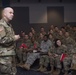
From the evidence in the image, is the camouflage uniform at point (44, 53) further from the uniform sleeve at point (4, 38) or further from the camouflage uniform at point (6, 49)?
the uniform sleeve at point (4, 38)

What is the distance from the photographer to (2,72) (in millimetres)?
4141

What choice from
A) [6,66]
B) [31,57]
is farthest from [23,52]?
[6,66]

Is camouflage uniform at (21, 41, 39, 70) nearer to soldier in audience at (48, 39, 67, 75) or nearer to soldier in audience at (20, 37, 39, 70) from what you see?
soldier in audience at (20, 37, 39, 70)

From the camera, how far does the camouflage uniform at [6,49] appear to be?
4.05 m

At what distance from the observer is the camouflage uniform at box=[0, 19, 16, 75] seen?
159 inches

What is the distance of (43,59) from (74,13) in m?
6.43

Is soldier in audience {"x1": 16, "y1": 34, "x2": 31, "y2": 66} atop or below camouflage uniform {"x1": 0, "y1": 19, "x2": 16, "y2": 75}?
below

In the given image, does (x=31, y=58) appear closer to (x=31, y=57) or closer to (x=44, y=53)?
(x=31, y=57)

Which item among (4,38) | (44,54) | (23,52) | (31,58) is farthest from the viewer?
(23,52)

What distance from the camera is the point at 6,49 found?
4.12m

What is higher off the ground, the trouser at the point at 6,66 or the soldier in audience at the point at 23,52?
the trouser at the point at 6,66

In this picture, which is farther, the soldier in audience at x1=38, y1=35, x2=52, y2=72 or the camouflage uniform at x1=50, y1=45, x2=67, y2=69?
the soldier in audience at x1=38, y1=35, x2=52, y2=72

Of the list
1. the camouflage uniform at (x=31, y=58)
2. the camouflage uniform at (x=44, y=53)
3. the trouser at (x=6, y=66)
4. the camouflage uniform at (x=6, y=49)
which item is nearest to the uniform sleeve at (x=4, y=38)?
the camouflage uniform at (x=6, y=49)

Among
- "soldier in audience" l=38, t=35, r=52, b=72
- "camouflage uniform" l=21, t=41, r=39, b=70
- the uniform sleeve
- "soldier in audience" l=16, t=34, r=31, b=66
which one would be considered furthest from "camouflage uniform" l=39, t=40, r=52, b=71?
the uniform sleeve
